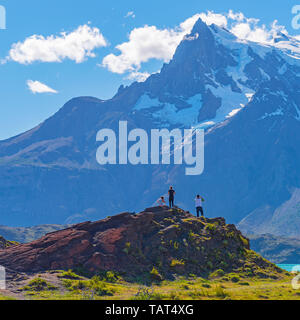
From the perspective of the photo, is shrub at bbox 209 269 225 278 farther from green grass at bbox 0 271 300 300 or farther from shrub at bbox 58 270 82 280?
shrub at bbox 58 270 82 280

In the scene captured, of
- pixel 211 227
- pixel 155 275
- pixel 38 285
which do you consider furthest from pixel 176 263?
pixel 38 285

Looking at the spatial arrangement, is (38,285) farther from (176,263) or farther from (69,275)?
(176,263)

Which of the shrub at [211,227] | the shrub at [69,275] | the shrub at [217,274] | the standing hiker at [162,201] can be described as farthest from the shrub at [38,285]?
the standing hiker at [162,201]

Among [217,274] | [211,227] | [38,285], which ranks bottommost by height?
[38,285]

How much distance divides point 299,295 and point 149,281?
1378cm

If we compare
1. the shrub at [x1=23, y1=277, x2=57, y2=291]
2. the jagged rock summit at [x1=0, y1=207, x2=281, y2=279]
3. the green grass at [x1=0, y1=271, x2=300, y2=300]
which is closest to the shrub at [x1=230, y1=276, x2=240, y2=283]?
the green grass at [x1=0, y1=271, x2=300, y2=300]

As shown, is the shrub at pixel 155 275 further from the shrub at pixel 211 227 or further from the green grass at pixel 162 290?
the shrub at pixel 211 227

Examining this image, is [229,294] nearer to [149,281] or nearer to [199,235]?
[149,281]

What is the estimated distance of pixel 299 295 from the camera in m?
46.1

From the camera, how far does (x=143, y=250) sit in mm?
58750

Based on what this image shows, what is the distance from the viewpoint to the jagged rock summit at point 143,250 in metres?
54.5
